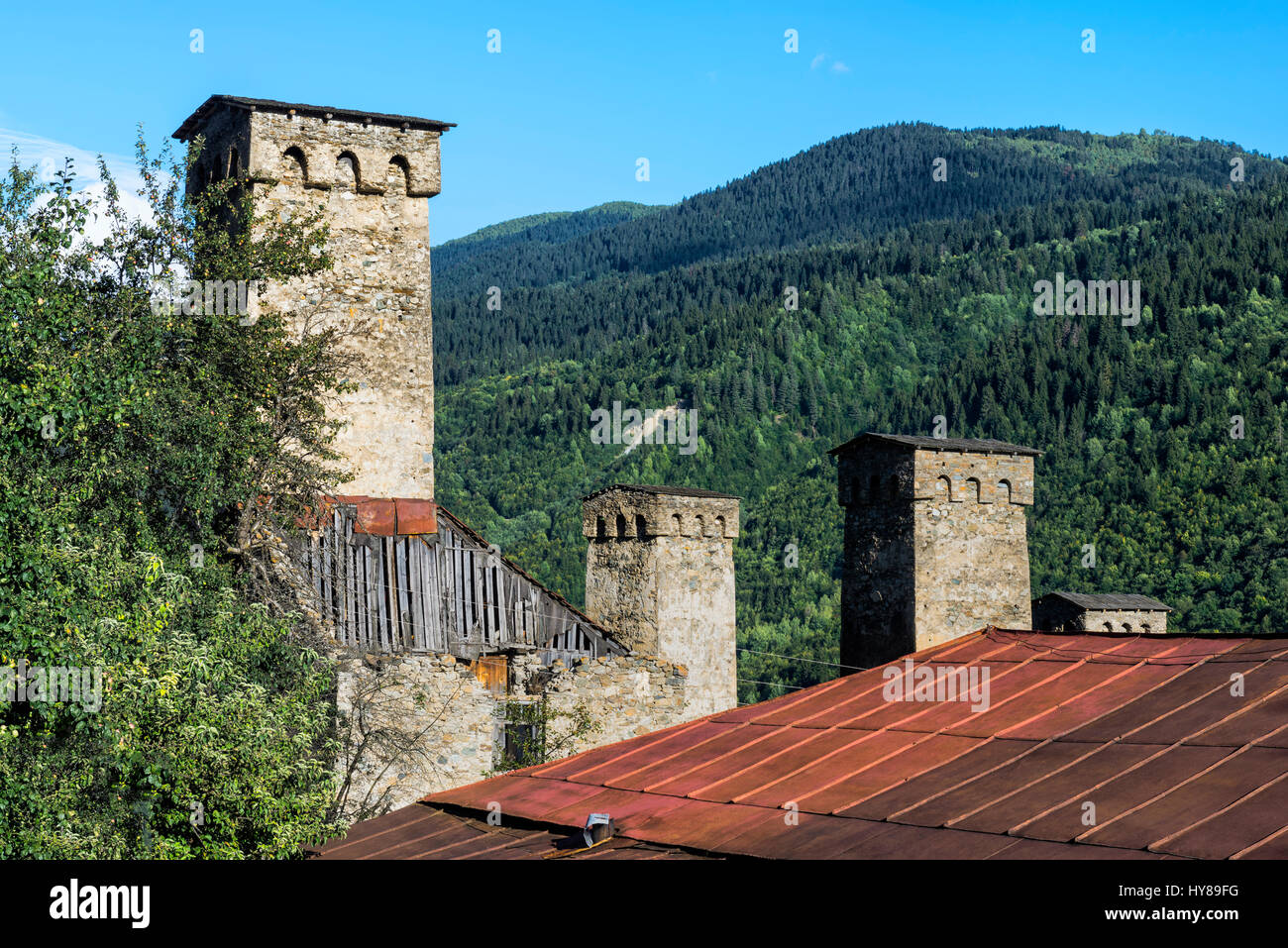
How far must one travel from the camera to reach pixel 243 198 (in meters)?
Answer: 18.2

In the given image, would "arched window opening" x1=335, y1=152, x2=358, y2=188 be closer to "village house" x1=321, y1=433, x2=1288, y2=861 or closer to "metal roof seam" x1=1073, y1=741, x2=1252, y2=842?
"village house" x1=321, y1=433, x2=1288, y2=861

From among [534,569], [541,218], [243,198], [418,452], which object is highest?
[541,218]

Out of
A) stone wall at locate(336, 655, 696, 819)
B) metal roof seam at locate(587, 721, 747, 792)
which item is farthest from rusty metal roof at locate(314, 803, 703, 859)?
stone wall at locate(336, 655, 696, 819)

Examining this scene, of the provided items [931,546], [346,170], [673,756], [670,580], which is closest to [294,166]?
[346,170]

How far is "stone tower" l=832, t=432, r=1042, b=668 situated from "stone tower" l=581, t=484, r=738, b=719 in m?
3.36

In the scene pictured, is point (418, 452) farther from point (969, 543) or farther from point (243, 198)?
point (969, 543)

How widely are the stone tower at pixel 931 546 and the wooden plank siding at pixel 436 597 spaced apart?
3893mm

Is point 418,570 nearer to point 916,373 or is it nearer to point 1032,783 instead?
point 1032,783

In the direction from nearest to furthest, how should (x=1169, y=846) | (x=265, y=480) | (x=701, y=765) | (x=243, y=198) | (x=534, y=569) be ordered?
(x=1169, y=846), (x=701, y=765), (x=265, y=480), (x=243, y=198), (x=534, y=569)

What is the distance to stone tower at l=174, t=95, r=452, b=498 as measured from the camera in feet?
63.0

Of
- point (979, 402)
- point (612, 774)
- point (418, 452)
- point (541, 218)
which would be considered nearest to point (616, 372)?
point (979, 402)
